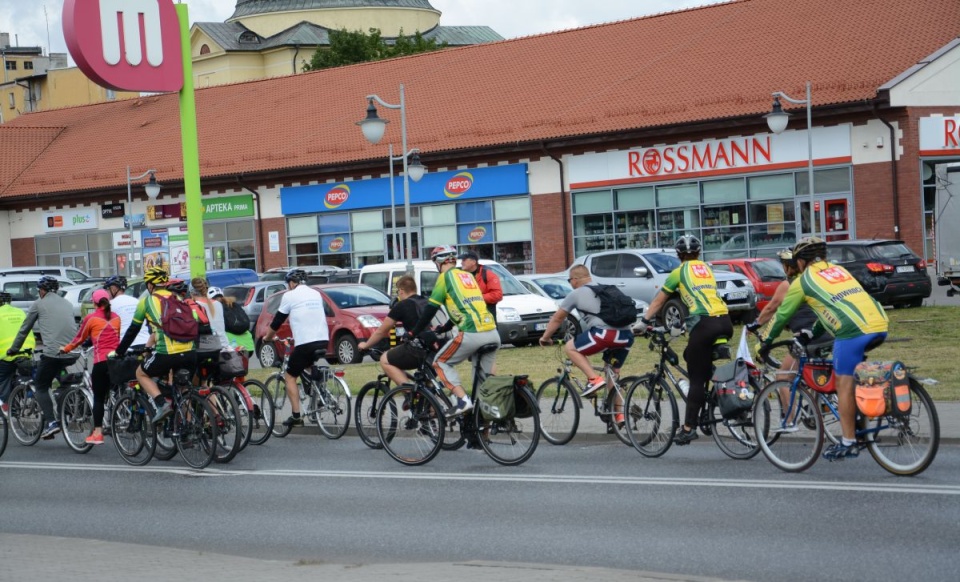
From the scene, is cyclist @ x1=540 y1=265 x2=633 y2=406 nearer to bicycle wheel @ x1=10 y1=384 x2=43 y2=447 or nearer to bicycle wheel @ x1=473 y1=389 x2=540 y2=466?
bicycle wheel @ x1=473 y1=389 x2=540 y2=466

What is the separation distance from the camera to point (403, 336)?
1221cm

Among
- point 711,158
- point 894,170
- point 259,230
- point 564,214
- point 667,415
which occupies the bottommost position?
point 667,415

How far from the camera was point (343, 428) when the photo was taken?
14.3m

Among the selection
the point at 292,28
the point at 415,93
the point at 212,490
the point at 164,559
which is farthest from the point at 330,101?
the point at 164,559

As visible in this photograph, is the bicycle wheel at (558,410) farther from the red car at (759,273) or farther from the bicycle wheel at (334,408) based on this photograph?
the red car at (759,273)

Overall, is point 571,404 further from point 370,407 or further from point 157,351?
point 157,351

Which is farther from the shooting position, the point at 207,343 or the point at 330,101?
the point at 330,101

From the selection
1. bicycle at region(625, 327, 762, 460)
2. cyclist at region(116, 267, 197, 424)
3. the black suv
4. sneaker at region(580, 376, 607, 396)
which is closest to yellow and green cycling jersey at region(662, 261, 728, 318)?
bicycle at region(625, 327, 762, 460)

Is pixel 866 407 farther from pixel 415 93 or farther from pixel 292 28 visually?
pixel 292 28

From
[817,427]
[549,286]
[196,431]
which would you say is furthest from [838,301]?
[549,286]

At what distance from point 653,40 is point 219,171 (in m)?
16.5

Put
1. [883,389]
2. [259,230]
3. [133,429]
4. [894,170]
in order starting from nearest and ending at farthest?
1. [883,389]
2. [133,429]
3. [894,170]
4. [259,230]

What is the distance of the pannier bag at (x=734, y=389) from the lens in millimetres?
10812

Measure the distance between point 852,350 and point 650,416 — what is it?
249 centimetres
